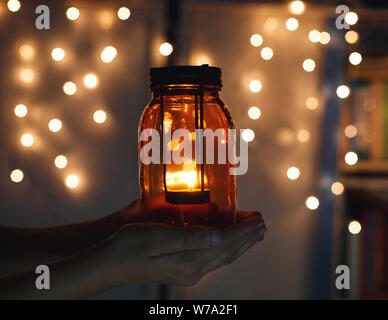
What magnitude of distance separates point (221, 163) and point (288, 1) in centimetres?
63

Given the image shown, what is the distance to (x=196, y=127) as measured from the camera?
0.60 metres

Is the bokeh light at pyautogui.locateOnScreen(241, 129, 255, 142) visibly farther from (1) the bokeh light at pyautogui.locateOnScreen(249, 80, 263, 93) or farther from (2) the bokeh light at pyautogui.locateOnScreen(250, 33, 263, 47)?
(2) the bokeh light at pyautogui.locateOnScreen(250, 33, 263, 47)

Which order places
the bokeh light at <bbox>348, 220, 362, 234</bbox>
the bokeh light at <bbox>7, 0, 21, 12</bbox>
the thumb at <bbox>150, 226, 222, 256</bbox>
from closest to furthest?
the thumb at <bbox>150, 226, 222, 256</bbox>
the bokeh light at <bbox>7, 0, 21, 12</bbox>
the bokeh light at <bbox>348, 220, 362, 234</bbox>

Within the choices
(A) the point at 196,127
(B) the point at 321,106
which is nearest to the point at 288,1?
(B) the point at 321,106

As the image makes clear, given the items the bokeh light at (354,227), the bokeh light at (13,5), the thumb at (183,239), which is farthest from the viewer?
the bokeh light at (354,227)

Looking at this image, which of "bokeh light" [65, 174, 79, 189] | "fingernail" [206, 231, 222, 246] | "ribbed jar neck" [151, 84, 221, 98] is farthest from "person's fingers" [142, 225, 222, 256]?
"bokeh light" [65, 174, 79, 189]

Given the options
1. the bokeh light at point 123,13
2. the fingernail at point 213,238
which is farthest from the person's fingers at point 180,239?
the bokeh light at point 123,13

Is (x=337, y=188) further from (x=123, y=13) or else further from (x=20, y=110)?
(x=20, y=110)

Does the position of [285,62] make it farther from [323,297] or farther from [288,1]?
[323,297]

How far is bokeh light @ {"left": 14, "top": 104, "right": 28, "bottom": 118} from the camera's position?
1082mm

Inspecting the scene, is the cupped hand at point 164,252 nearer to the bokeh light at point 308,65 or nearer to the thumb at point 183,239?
the thumb at point 183,239

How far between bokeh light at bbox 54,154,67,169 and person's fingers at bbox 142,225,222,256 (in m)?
0.67

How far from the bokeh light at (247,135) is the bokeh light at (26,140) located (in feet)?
1.83

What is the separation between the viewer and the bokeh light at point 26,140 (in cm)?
109
